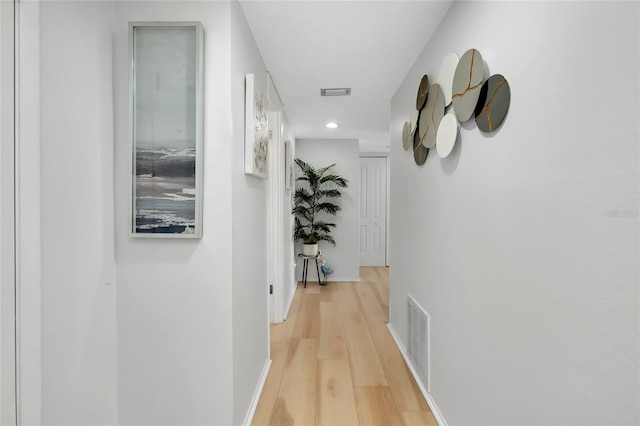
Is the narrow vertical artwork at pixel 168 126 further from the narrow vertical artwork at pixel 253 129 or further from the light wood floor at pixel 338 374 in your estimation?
the light wood floor at pixel 338 374

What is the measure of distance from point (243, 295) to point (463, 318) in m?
1.15

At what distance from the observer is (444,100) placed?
1.71m

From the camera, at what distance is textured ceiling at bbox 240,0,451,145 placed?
5.51ft

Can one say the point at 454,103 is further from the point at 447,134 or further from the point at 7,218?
the point at 7,218

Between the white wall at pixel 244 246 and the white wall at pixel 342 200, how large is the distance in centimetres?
273

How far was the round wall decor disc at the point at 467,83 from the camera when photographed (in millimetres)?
1337

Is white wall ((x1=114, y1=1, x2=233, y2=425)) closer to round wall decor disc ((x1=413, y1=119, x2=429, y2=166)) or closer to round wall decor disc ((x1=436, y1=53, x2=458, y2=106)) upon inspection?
round wall decor disc ((x1=436, y1=53, x2=458, y2=106))

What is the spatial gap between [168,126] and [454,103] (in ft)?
4.57

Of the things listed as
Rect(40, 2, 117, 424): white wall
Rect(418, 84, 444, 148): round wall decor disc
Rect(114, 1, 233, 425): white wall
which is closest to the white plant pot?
Rect(418, 84, 444, 148): round wall decor disc

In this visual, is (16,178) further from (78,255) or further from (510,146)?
(510,146)

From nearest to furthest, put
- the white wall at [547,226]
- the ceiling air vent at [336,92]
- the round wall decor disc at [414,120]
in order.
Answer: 1. the white wall at [547,226]
2. the round wall decor disc at [414,120]
3. the ceiling air vent at [336,92]

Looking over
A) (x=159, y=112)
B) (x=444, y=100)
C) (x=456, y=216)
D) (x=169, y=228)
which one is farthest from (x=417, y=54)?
(x=169, y=228)

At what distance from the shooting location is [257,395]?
1974mm

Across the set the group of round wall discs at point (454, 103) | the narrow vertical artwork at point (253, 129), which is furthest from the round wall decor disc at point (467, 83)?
the narrow vertical artwork at point (253, 129)
